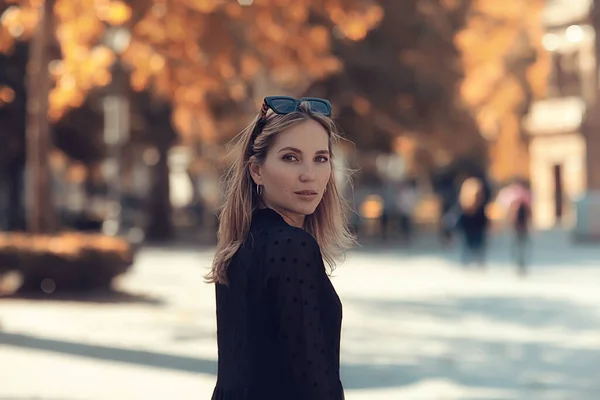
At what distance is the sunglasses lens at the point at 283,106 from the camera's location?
2771 millimetres

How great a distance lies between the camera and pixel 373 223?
40938mm

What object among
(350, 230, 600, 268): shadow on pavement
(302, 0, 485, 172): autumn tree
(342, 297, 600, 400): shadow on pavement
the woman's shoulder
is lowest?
(342, 297, 600, 400): shadow on pavement

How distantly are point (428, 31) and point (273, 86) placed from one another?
18.1 feet

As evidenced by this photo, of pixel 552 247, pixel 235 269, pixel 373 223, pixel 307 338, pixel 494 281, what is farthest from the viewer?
pixel 373 223

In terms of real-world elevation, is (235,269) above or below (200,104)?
below

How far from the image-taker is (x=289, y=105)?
2781 mm

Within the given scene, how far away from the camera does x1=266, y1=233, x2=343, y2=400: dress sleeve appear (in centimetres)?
253

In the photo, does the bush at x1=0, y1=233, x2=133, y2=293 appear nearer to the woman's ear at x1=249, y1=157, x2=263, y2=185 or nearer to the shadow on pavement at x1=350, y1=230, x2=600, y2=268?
the shadow on pavement at x1=350, y1=230, x2=600, y2=268

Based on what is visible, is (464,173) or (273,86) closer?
(273,86)

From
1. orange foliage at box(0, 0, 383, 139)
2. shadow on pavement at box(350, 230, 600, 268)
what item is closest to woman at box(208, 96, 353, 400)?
orange foliage at box(0, 0, 383, 139)

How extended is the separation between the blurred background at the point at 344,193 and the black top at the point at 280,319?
4.06 feet

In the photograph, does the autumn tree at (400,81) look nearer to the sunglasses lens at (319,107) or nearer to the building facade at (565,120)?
the building facade at (565,120)

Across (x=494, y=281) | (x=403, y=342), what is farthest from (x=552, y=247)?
(x=403, y=342)

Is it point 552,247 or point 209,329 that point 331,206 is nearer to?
point 209,329
